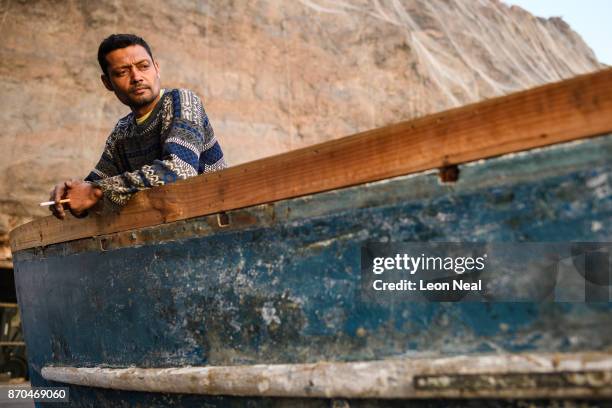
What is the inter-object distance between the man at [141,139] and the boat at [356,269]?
9 cm

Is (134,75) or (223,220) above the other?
(134,75)

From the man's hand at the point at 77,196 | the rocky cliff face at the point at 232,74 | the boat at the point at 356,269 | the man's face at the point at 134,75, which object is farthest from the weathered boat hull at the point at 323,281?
the rocky cliff face at the point at 232,74

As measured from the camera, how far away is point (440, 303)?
1.32 metres

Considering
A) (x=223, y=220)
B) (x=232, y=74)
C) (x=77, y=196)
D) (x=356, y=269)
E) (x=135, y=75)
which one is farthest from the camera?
(x=232, y=74)

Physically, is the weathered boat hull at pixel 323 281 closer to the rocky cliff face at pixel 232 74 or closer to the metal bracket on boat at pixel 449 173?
the metal bracket on boat at pixel 449 173

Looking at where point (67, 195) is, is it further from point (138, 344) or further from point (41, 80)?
point (41, 80)

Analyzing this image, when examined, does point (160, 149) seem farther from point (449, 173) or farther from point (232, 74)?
point (232, 74)

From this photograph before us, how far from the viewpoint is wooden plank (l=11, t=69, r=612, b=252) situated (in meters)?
1.16

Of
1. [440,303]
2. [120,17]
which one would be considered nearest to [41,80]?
[120,17]

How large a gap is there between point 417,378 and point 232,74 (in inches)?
456

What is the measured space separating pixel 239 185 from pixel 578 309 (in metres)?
0.91

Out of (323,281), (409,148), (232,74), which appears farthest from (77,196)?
(232,74)

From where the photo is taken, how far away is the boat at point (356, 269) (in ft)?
3.83

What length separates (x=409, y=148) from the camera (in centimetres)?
137
